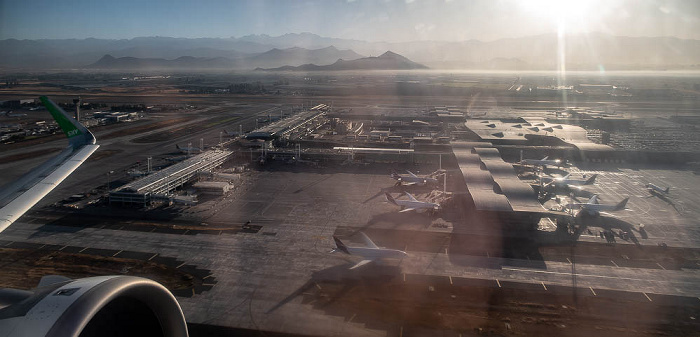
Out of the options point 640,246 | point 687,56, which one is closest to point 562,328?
point 640,246

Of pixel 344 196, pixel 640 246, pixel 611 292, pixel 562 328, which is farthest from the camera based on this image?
pixel 344 196

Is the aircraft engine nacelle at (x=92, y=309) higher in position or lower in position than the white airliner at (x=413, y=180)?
higher

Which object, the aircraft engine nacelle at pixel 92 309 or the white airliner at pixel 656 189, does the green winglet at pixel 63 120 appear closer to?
the aircraft engine nacelle at pixel 92 309

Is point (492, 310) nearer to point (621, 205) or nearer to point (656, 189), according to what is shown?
point (621, 205)

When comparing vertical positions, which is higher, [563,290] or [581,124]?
[581,124]

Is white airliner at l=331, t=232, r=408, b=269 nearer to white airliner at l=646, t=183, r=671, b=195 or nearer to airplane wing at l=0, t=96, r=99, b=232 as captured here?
airplane wing at l=0, t=96, r=99, b=232

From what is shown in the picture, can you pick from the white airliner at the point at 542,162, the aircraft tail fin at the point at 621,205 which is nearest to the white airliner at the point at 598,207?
the aircraft tail fin at the point at 621,205

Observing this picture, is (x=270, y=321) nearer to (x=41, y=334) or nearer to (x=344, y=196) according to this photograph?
(x=41, y=334)

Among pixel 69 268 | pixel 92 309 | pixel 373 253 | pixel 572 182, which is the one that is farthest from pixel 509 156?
pixel 92 309
